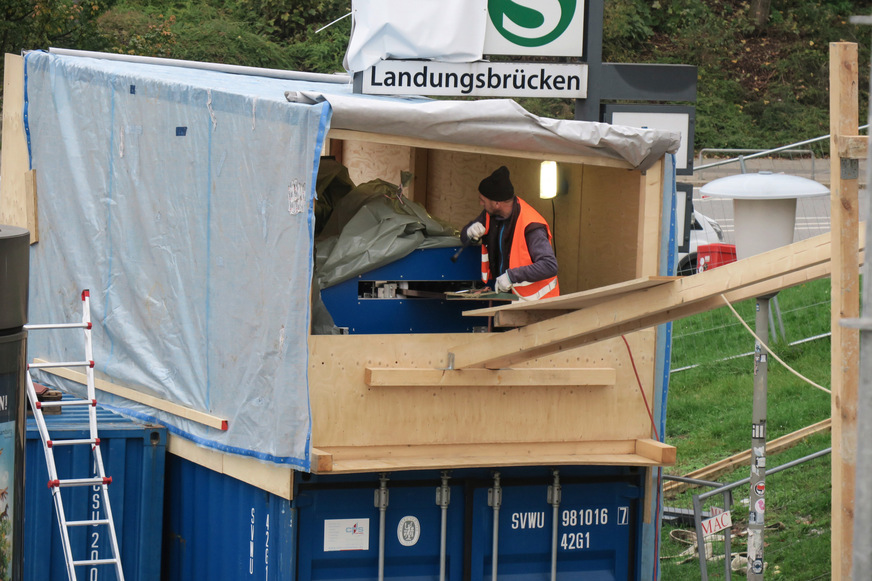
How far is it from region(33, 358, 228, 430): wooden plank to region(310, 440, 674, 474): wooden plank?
0.76m

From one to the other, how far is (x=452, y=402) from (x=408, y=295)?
2.88 ft

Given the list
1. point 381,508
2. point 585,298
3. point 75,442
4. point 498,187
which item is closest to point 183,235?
point 75,442

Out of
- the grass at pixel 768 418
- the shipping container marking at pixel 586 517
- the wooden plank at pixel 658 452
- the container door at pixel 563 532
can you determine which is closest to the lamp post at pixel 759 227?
the wooden plank at pixel 658 452

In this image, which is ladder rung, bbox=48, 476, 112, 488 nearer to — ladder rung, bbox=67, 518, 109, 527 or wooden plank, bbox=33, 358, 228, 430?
ladder rung, bbox=67, 518, 109, 527

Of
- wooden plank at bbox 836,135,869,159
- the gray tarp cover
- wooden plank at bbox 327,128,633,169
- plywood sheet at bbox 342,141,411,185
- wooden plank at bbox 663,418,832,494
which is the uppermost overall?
plywood sheet at bbox 342,141,411,185

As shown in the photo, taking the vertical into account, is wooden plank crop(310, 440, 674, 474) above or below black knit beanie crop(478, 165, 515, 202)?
below

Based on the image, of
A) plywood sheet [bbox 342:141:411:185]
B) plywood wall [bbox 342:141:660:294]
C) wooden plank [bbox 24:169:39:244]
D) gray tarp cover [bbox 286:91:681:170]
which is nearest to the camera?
gray tarp cover [bbox 286:91:681:170]

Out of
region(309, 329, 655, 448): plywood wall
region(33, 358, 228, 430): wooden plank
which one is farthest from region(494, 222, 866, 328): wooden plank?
region(33, 358, 228, 430): wooden plank

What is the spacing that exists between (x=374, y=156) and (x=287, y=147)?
4.64 meters

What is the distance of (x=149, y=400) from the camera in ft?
24.7

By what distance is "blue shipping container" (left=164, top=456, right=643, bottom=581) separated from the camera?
6543mm

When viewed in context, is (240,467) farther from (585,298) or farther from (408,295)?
(585,298)

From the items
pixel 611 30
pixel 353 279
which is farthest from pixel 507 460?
pixel 611 30

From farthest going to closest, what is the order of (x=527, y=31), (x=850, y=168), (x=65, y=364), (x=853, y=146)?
(x=527, y=31)
(x=65, y=364)
(x=850, y=168)
(x=853, y=146)
